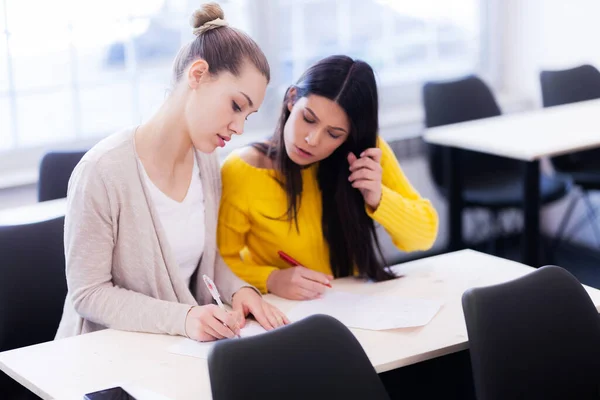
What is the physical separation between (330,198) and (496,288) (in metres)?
0.66

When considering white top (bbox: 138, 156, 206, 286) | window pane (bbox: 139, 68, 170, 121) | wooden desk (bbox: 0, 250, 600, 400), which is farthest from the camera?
window pane (bbox: 139, 68, 170, 121)

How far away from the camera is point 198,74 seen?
189 centimetres

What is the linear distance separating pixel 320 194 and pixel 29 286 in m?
0.76

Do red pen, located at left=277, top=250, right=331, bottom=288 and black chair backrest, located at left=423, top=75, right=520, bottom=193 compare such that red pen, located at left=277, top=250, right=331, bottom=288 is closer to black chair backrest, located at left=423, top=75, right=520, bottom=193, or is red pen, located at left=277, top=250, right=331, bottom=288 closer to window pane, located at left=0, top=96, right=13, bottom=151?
window pane, located at left=0, top=96, right=13, bottom=151

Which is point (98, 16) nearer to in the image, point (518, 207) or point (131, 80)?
point (131, 80)

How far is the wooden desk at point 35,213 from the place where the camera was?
2246 millimetres

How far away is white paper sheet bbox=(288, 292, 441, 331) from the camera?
191 centimetres

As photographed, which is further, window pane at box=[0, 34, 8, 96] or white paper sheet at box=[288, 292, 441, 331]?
window pane at box=[0, 34, 8, 96]

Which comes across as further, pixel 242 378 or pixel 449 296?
pixel 449 296

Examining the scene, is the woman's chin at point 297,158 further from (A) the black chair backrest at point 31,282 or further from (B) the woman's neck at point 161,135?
(A) the black chair backrest at point 31,282

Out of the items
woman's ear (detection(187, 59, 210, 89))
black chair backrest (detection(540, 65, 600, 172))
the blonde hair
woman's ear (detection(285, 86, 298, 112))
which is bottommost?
black chair backrest (detection(540, 65, 600, 172))

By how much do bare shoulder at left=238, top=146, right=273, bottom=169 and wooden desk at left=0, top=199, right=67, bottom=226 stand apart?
49 cm

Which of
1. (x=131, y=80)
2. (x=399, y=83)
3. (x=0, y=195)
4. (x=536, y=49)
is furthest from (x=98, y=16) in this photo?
(x=536, y=49)

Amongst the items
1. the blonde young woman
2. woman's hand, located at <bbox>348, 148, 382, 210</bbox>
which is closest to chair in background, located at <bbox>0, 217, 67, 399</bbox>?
the blonde young woman
